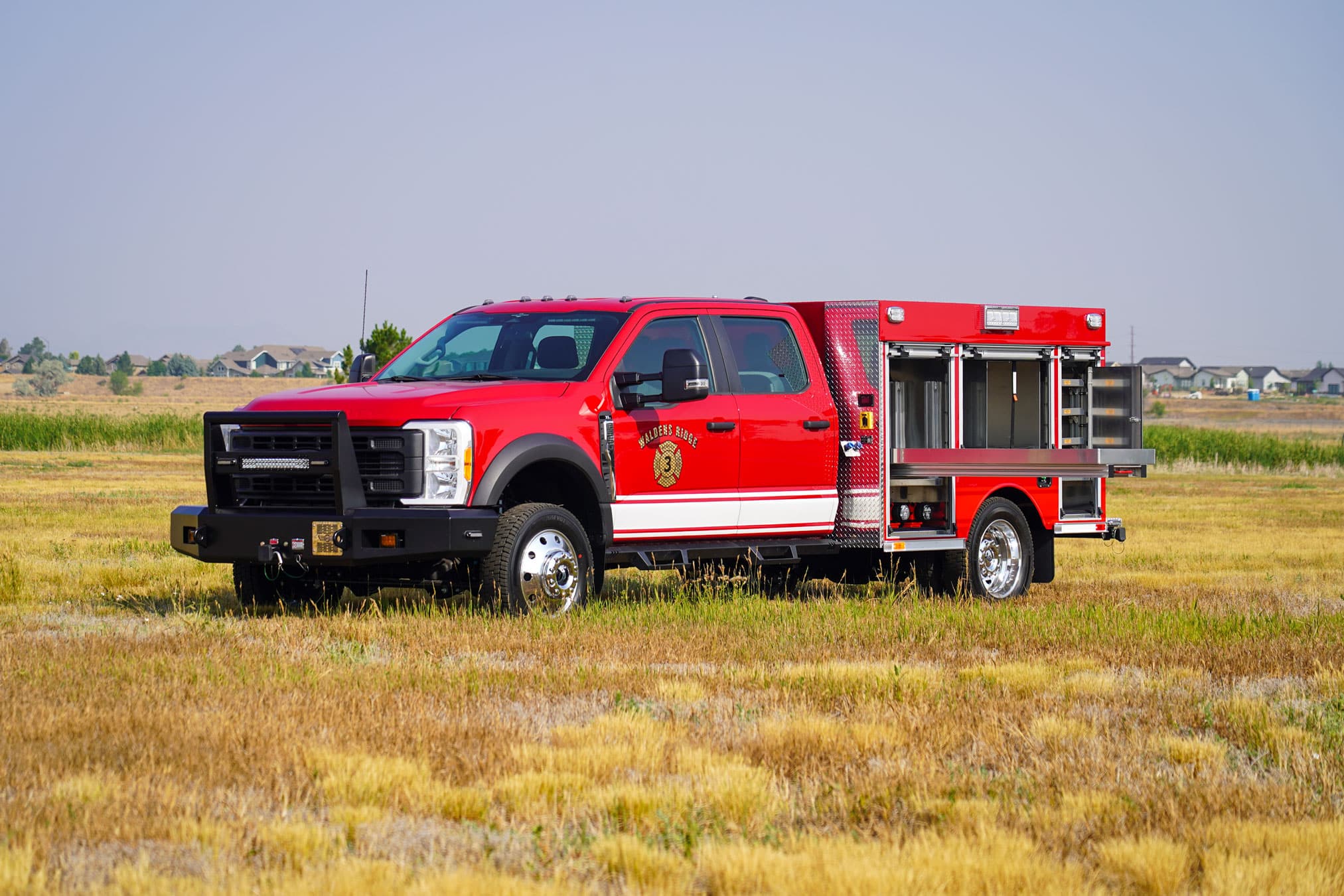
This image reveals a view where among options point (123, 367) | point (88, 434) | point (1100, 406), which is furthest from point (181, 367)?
point (1100, 406)

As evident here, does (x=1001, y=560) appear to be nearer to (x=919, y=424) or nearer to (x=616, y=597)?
(x=919, y=424)

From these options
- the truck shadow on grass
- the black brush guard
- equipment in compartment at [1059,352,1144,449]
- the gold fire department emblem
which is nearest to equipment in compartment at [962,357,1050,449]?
equipment in compartment at [1059,352,1144,449]

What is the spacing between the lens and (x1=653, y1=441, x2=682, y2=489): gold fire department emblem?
11.6 metres

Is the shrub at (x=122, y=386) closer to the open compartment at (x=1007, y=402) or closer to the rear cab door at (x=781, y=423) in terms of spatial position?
the open compartment at (x=1007, y=402)

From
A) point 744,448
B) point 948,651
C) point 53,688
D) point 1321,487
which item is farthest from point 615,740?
point 1321,487

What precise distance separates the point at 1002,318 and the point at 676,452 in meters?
3.78

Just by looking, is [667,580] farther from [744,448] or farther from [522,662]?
[522,662]

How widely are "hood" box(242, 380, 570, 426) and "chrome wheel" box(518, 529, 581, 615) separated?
0.93 m

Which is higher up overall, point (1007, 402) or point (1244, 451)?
point (1007, 402)

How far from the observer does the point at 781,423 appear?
483 inches

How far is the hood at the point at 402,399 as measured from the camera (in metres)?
10.5

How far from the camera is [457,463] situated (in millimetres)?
10422

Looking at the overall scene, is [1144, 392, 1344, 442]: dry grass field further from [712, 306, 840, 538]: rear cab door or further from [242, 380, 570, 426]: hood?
[242, 380, 570, 426]: hood

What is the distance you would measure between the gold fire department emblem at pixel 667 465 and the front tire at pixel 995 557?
10.4 ft
